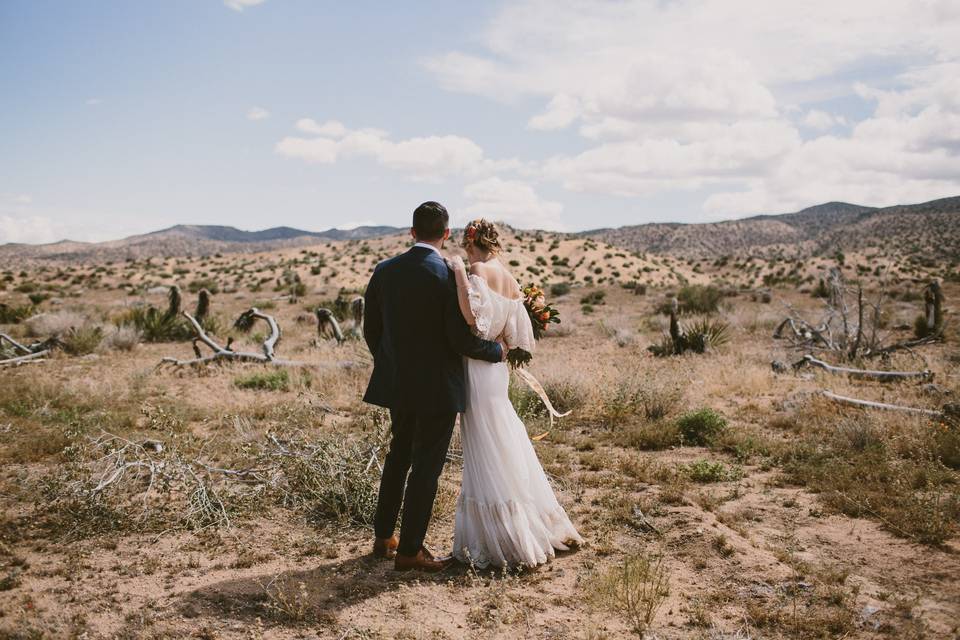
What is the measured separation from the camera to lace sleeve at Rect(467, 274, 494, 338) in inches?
151

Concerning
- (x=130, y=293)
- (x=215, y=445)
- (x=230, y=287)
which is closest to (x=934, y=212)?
(x=230, y=287)

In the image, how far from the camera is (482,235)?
404 centimetres

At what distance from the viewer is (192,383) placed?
409 inches

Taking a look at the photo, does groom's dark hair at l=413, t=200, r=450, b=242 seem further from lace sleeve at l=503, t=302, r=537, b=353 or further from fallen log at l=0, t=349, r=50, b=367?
fallen log at l=0, t=349, r=50, b=367

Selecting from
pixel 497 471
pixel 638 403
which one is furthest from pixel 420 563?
pixel 638 403

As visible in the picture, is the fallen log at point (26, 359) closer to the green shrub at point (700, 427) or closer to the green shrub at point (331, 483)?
the green shrub at point (331, 483)

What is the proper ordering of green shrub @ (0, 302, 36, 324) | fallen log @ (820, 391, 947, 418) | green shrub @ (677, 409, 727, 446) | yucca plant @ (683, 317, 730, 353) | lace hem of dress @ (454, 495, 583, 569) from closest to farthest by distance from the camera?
lace hem of dress @ (454, 495, 583, 569) < fallen log @ (820, 391, 947, 418) < green shrub @ (677, 409, 727, 446) < yucca plant @ (683, 317, 730, 353) < green shrub @ (0, 302, 36, 324)

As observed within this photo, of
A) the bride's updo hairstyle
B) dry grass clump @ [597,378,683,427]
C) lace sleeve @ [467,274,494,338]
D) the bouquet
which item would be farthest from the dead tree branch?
lace sleeve @ [467,274,494,338]

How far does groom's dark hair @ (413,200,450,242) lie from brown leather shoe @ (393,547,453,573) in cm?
211

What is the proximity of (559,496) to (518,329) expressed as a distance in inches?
84.0

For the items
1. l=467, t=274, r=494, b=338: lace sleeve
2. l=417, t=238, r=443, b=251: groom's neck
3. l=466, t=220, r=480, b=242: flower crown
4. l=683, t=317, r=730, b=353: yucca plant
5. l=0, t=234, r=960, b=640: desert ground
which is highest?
l=466, t=220, r=480, b=242: flower crown

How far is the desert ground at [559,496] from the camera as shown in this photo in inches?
147

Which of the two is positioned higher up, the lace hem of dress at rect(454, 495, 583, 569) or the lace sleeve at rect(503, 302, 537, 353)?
the lace sleeve at rect(503, 302, 537, 353)

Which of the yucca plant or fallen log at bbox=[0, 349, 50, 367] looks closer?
fallen log at bbox=[0, 349, 50, 367]
